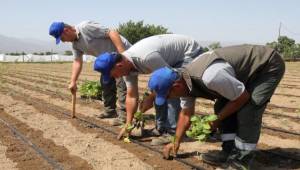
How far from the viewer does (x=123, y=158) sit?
488 cm

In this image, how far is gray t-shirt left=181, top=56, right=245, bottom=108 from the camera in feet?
12.2

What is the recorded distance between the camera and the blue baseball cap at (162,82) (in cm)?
367

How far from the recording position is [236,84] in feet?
12.3

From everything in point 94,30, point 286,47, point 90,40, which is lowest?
point 286,47

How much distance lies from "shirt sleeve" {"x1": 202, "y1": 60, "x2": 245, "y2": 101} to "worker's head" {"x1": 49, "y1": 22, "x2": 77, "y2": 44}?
2.74 meters

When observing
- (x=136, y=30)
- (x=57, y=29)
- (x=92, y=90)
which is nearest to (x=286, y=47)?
(x=136, y=30)

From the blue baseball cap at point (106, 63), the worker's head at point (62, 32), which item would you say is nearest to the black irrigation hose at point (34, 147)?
the blue baseball cap at point (106, 63)

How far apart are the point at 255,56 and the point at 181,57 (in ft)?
3.46

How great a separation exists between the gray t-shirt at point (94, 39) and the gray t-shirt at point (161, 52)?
1.26 m

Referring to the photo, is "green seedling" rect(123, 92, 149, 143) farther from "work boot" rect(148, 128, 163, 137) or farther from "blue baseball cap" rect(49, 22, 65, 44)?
"blue baseball cap" rect(49, 22, 65, 44)

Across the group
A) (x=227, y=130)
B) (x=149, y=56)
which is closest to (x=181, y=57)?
(x=149, y=56)

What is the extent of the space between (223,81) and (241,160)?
80 centimetres

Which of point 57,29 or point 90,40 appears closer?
point 57,29

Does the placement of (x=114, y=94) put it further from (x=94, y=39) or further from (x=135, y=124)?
(x=135, y=124)
